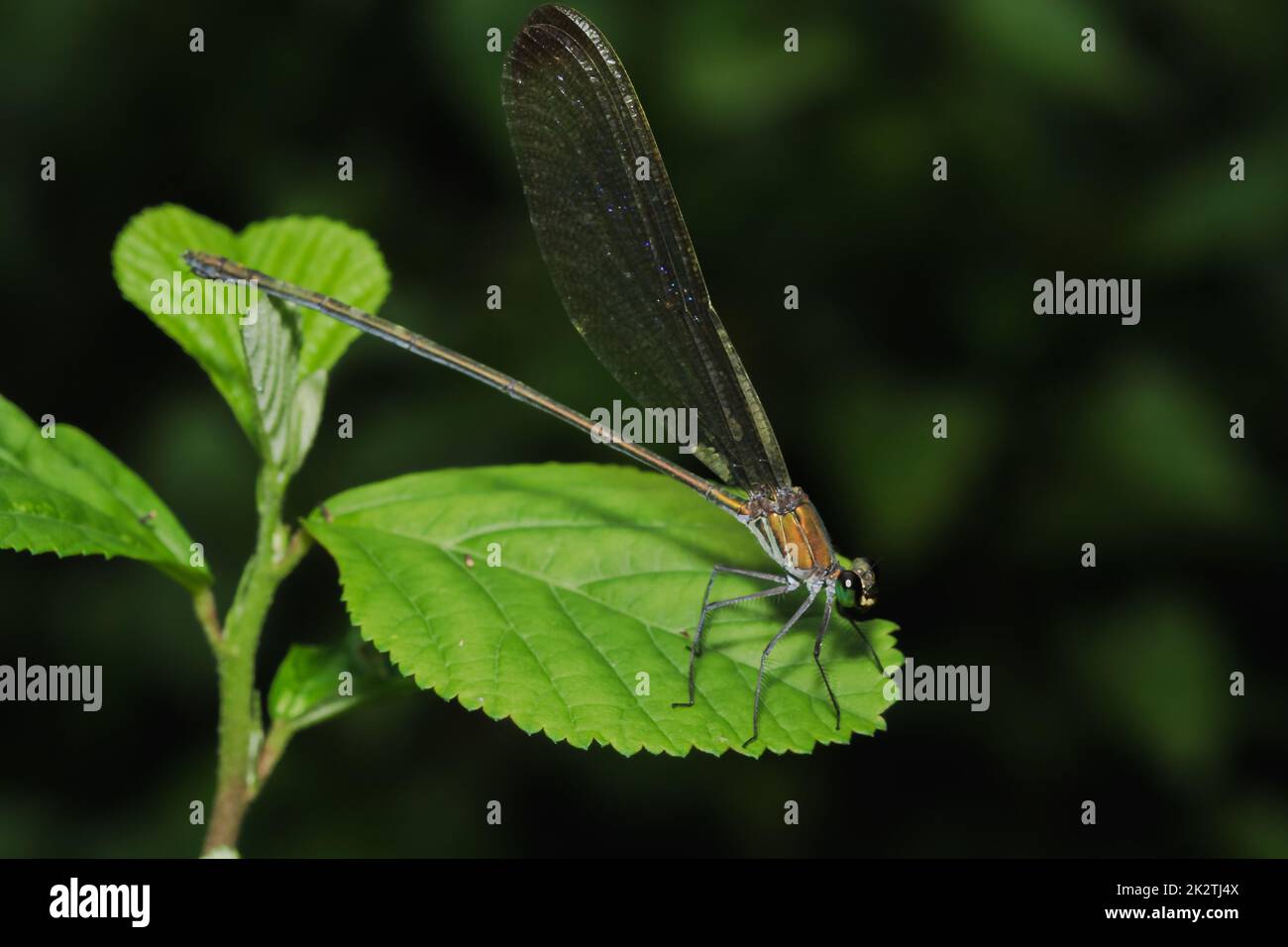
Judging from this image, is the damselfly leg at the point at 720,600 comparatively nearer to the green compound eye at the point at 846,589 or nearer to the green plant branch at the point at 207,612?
the green compound eye at the point at 846,589

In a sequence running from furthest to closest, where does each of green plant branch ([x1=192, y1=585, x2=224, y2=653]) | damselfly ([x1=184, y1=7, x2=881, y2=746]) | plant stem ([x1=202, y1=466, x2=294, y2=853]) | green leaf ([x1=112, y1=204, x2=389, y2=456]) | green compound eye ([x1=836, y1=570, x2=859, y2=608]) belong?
damselfly ([x1=184, y1=7, x2=881, y2=746]) → green compound eye ([x1=836, y1=570, x2=859, y2=608]) → green leaf ([x1=112, y1=204, x2=389, y2=456]) → green plant branch ([x1=192, y1=585, x2=224, y2=653]) → plant stem ([x1=202, y1=466, x2=294, y2=853])

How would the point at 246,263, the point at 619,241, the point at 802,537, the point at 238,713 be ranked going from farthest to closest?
1. the point at 619,241
2. the point at 802,537
3. the point at 246,263
4. the point at 238,713

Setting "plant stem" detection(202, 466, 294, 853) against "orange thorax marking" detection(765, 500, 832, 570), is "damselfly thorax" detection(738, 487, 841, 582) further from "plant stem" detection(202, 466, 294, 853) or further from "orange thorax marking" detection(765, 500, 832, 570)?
"plant stem" detection(202, 466, 294, 853)

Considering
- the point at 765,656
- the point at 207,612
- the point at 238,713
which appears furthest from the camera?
the point at 765,656

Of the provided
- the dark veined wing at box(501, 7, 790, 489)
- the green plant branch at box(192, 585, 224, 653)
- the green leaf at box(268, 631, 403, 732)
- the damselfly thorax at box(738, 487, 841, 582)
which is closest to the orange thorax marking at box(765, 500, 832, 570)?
the damselfly thorax at box(738, 487, 841, 582)

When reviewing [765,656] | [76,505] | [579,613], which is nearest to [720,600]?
[765,656]

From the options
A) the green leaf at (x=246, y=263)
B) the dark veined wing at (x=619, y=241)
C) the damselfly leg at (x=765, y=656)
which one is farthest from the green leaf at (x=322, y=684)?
the dark veined wing at (x=619, y=241)

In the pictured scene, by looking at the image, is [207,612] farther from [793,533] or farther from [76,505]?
[793,533]

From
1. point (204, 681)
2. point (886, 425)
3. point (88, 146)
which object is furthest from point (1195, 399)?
point (88, 146)
